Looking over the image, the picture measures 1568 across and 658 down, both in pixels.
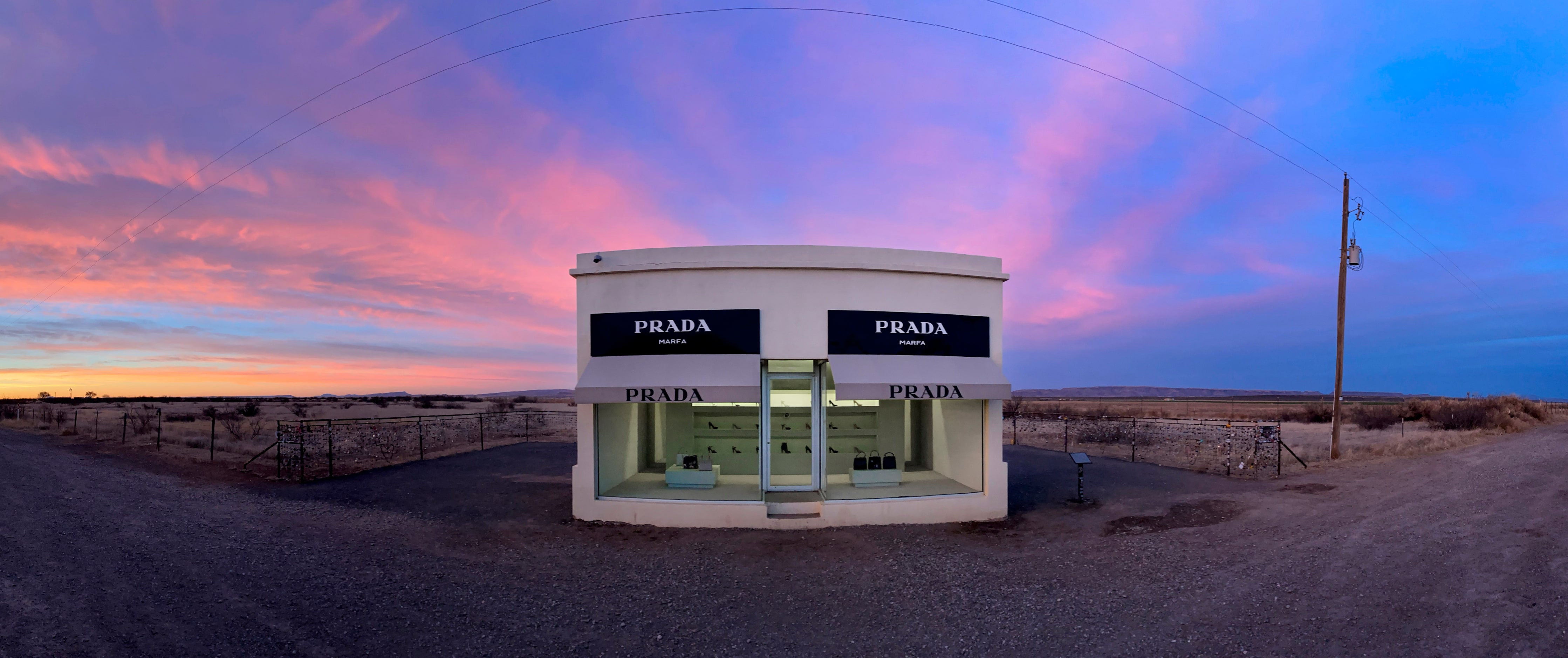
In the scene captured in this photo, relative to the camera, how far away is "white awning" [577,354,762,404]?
10.4m

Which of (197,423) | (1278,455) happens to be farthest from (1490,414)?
(197,423)

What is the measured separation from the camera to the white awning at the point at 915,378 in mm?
10461

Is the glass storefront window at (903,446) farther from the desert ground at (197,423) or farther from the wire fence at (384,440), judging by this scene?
the desert ground at (197,423)

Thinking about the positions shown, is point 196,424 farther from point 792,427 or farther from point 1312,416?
point 1312,416

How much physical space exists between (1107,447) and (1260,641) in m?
19.6

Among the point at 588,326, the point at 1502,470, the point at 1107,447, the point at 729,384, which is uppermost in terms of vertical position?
the point at 588,326

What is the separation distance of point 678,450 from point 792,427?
277cm

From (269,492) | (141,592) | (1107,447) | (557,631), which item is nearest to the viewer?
(557,631)

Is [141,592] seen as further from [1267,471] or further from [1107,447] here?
[1107,447]

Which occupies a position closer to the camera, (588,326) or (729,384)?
(729,384)

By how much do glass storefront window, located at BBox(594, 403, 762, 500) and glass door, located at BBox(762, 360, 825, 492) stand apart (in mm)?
454

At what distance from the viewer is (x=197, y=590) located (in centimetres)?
673

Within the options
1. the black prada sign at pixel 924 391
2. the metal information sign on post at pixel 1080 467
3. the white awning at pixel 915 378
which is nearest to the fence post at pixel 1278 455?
the metal information sign on post at pixel 1080 467

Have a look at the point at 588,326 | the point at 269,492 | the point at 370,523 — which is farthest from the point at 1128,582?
the point at 269,492
